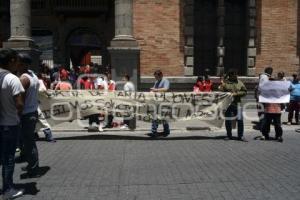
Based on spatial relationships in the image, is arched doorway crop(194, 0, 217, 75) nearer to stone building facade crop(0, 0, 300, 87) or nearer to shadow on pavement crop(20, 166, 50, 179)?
stone building facade crop(0, 0, 300, 87)

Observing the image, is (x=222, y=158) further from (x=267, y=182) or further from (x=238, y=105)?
(x=238, y=105)

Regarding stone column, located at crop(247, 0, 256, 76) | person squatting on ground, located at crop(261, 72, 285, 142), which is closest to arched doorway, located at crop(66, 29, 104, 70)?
stone column, located at crop(247, 0, 256, 76)

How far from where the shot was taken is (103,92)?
14.0 meters

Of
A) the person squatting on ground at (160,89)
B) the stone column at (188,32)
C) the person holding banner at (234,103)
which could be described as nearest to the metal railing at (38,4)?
the stone column at (188,32)

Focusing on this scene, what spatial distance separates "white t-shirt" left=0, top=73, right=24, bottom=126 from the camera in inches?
280

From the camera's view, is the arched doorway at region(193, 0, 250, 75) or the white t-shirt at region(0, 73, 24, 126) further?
the arched doorway at region(193, 0, 250, 75)

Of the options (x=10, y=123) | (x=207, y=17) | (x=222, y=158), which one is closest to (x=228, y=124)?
(x=222, y=158)

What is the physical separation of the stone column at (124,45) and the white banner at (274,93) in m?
6.65

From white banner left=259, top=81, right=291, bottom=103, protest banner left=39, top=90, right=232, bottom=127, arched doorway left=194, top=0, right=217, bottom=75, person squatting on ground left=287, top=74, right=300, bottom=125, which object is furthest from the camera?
arched doorway left=194, top=0, right=217, bottom=75

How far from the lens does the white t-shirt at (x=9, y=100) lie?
7102 mm

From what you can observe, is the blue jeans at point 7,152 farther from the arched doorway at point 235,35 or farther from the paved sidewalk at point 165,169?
the arched doorway at point 235,35

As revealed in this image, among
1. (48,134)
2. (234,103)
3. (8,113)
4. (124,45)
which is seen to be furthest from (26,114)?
(124,45)

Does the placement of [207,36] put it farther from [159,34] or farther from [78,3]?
[78,3]

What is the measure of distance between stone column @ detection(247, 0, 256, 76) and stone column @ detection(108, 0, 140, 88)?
470 centimetres
